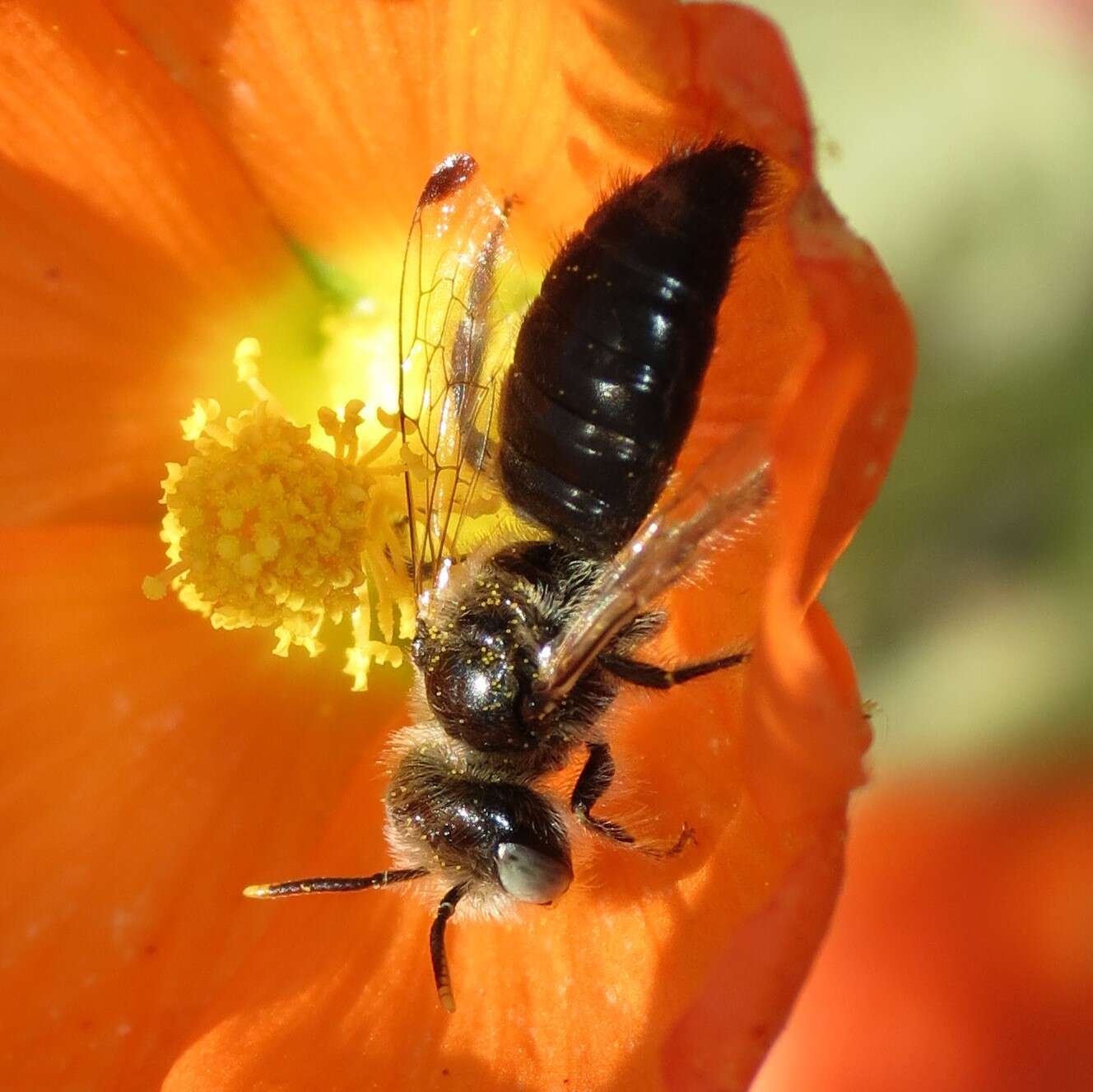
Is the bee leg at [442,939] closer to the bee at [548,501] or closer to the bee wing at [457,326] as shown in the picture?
A: the bee at [548,501]

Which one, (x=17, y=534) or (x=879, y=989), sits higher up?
(x=17, y=534)

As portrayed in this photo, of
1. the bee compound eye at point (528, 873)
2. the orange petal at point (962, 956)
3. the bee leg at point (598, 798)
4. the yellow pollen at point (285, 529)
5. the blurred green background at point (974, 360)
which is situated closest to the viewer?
the bee compound eye at point (528, 873)

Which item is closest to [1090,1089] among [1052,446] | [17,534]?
[1052,446]

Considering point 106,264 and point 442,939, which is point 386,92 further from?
point 442,939

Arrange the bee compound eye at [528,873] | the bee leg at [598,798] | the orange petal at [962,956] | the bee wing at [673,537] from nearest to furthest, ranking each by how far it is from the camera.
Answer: the bee wing at [673,537] < the bee compound eye at [528,873] < the bee leg at [598,798] < the orange petal at [962,956]

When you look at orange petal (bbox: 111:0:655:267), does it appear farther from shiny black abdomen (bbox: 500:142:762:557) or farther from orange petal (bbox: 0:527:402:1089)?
orange petal (bbox: 0:527:402:1089)

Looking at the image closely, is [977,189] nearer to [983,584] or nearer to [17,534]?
[983,584]

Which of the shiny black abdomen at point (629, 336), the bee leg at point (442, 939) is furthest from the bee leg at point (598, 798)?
the shiny black abdomen at point (629, 336)
